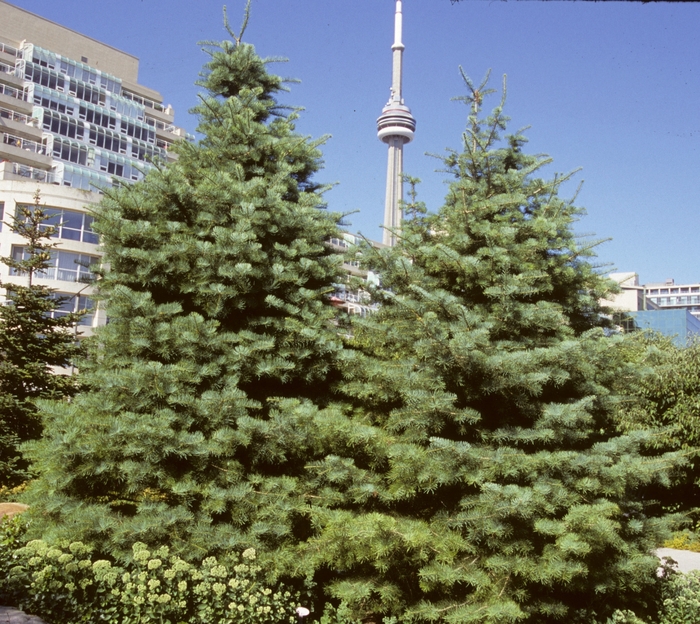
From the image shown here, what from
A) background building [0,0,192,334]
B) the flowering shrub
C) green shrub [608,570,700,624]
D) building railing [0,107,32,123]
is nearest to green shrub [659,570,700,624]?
green shrub [608,570,700,624]

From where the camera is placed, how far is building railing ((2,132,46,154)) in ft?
158

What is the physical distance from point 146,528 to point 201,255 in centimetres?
307

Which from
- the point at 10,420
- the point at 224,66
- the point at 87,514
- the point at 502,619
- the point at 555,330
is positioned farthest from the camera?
the point at 10,420

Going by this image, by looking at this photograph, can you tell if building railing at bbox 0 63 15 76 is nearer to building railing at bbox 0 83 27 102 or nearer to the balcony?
building railing at bbox 0 83 27 102

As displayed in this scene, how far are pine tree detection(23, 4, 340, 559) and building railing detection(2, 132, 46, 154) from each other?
48.0m

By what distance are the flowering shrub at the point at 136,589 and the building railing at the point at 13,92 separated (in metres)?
54.6

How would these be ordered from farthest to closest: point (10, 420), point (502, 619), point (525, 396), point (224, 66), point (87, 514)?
1. point (10, 420)
2. point (224, 66)
3. point (525, 396)
4. point (87, 514)
5. point (502, 619)

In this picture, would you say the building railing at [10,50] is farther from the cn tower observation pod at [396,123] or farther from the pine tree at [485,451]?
the pine tree at [485,451]

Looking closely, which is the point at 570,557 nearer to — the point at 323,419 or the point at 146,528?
the point at 323,419

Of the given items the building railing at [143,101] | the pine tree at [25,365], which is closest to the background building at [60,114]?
the building railing at [143,101]

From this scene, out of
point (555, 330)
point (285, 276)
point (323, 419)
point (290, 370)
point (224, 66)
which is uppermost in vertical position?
point (224, 66)

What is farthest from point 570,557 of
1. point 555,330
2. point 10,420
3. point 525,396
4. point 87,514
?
point 10,420

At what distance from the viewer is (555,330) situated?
7070 millimetres

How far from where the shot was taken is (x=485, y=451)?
5918 millimetres
